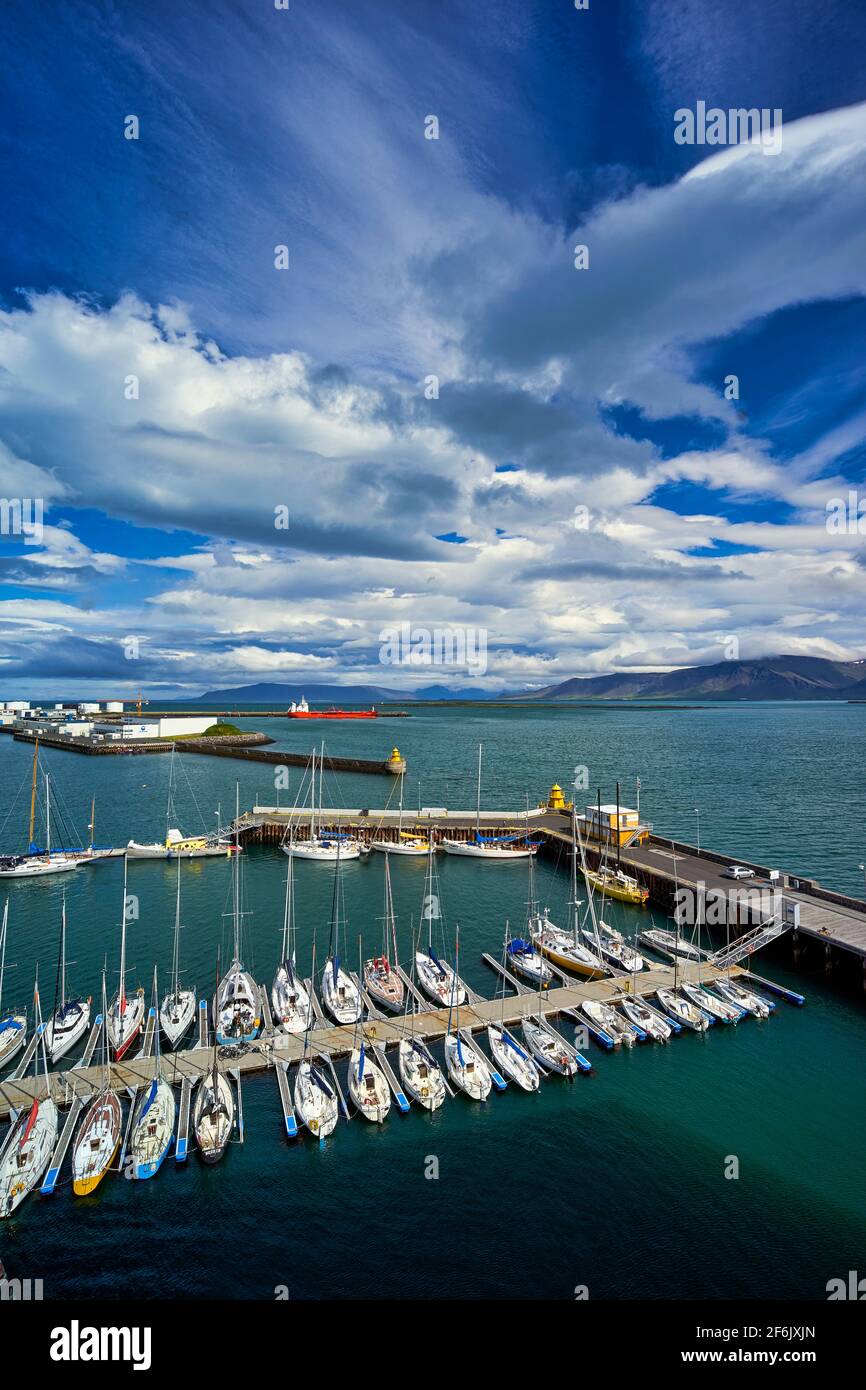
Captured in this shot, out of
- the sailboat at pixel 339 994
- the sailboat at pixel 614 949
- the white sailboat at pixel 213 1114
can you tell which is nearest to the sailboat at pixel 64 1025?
the white sailboat at pixel 213 1114

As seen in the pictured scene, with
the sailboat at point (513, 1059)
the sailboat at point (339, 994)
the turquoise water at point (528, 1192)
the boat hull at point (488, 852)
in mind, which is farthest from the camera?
the boat hull at point (488, 852)

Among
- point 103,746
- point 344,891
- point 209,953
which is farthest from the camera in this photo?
point 103,746

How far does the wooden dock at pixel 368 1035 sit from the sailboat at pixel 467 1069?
1431 millimetres

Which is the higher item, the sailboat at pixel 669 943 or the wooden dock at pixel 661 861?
the wooden dock at pixel 661 861

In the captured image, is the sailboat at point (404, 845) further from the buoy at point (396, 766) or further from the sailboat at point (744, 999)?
the buoy at point (396, 766)

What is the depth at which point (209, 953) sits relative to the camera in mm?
41656

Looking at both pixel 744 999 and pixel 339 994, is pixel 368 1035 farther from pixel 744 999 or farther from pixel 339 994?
pixel 744 999

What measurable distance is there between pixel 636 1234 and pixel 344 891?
1437 inches

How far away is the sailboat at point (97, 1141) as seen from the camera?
2322 cm
